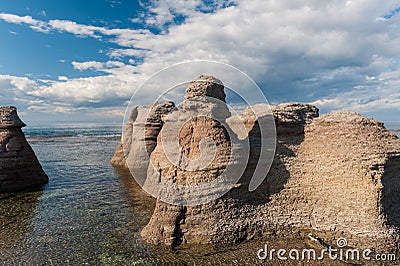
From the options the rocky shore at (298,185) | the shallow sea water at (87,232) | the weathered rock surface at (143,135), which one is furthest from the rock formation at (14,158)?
the rocky shore at (298,185)

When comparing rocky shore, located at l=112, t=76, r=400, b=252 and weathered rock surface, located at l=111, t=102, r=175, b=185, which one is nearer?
rocky shore, located at l=112, t=76, r=400, b=252

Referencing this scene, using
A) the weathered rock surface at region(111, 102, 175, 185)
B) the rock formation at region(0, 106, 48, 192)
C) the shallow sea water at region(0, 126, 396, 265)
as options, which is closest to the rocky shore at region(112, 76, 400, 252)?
the shallow sea water at region(0, 126, 396, 265)

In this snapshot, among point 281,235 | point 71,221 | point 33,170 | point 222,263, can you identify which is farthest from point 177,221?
point 33,170

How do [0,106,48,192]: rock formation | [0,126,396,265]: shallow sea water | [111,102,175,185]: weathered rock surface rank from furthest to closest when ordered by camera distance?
1. [111,102,175,185]: weathered rock surface
2. [0,106,48,192]: rock formation
3. [0,126,396,265]: shallow sea water

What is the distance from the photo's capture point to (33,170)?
1973 centimetres

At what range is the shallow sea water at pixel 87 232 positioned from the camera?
354 inches

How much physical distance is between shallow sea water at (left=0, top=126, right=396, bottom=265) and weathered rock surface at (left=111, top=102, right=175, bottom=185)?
335cm

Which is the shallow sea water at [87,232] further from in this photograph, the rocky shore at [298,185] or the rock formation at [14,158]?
the rock formation at [14,158]

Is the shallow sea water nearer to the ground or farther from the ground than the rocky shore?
nearer to the ground

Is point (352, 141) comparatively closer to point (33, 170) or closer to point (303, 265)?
point (303, 265)

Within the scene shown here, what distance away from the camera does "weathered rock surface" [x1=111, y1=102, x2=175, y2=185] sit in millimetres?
22188

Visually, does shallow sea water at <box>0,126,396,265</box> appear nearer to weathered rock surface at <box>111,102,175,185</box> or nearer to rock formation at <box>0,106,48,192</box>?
rock formation at <box>0,106,48,192</box>

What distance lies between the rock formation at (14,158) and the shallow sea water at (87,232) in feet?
3.42

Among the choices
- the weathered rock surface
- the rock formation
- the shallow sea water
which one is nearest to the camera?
the shallow sea water
